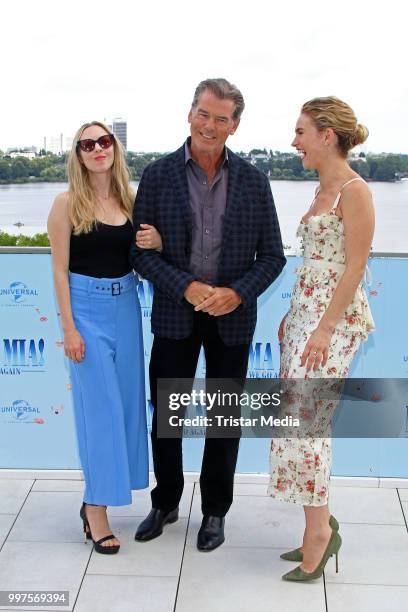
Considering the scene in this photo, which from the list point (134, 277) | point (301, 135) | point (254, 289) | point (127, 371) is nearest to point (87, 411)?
point (127, 371)

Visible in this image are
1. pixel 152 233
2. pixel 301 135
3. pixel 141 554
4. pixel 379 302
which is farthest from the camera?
pixel 379 302

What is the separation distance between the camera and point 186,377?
3.04m

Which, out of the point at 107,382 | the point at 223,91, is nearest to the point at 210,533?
the point at 107,382

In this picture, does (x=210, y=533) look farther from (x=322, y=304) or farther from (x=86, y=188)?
(x=86, y=188)

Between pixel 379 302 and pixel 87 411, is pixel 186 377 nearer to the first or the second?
pixel 87 411

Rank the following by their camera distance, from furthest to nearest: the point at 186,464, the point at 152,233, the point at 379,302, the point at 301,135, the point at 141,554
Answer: the point at 186,464, the point at 379,302, the point at 141,554, the point at 152,233, the point at 301,135

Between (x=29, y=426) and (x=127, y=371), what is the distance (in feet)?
2.80

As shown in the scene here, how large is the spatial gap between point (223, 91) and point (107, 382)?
1.09 meters

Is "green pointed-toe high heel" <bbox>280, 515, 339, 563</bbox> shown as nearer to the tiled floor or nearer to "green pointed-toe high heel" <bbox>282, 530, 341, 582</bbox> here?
the tiled floor

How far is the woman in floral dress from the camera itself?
2.55 meters

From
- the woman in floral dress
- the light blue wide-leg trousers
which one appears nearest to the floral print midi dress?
the woman in floral dress

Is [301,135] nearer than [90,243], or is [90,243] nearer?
[301,135]

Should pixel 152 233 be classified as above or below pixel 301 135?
below

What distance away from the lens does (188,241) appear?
9.42 ft
